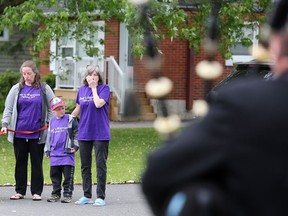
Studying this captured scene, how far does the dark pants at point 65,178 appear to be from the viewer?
11977 millimetres

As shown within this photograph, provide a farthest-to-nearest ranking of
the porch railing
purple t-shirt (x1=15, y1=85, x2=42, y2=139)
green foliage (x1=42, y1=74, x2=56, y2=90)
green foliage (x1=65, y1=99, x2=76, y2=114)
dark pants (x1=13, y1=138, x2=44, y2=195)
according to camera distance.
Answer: green foliage (x1=42, y1=74, x2=56, y2=90)
the porch railing
green foliage (x1=65, y1=99, x2=76, y2=114)
dark pants (x1=13, y1=138, x2=44, y2=195)
purple t-shirt (x1=15, y1=85, x2=42, y2=139)

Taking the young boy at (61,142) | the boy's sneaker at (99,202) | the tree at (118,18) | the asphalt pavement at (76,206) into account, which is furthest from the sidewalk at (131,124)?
the boy's sneaker at (99,202)

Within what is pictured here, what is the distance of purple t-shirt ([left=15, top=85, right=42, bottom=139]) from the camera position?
12078mm

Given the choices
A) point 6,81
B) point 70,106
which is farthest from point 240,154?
point 6,81

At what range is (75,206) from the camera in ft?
38.7

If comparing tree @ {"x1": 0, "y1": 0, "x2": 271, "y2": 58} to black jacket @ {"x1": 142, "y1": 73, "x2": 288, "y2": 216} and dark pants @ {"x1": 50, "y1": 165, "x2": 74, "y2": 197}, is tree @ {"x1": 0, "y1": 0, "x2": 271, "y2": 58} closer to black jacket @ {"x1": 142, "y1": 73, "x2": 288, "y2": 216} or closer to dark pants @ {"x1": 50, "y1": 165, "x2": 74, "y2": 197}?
dark pants @ {"x1": 50, "y1": 165, "x2": 74, "y2": 197}

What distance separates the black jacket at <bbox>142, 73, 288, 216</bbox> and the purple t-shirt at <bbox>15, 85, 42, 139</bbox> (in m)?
9.38

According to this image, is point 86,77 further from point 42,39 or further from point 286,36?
point 286,36

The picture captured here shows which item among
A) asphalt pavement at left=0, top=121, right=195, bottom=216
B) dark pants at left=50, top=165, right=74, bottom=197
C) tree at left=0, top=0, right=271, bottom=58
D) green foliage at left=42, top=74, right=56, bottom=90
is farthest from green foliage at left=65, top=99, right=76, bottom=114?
dark pants at left=50, top=165, right=74, bottom=197

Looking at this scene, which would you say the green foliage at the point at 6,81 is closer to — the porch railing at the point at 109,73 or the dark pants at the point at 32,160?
the porch railing at the point at 109,73

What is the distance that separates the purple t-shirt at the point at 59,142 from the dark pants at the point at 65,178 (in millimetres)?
110

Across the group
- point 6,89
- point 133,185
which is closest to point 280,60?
point 133,185

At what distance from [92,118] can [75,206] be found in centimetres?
121

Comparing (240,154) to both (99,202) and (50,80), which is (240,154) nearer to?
(99,202)
